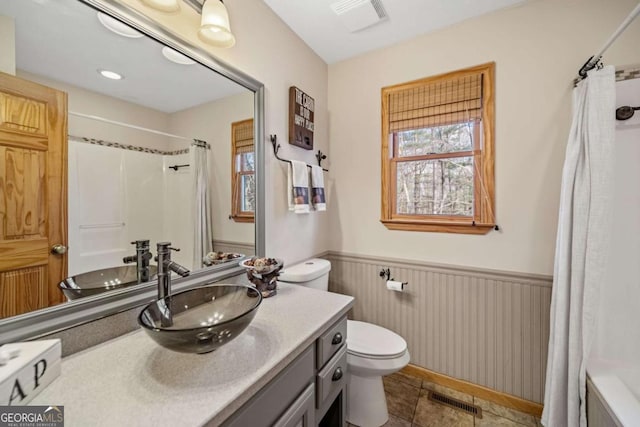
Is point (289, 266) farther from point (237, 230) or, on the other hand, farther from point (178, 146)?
point (178, 146)

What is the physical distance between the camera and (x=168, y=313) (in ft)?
2.97

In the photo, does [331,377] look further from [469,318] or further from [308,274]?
[469,318]

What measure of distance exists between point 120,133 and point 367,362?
154 centimetres

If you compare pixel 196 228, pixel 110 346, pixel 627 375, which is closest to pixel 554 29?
pixel 627 375

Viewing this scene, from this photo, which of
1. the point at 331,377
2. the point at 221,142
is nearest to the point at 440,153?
the point at 221,142

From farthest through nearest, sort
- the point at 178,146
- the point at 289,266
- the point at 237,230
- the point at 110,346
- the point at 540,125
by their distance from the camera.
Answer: the point at 289,266 < the point at 540,125 < the point at 237,230 < the point at 178,146 < the point at 110,346

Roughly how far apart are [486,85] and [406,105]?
1.61 ft

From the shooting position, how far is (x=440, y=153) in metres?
Answer: 1.79

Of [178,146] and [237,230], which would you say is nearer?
[178,146]

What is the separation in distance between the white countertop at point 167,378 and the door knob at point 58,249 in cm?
31

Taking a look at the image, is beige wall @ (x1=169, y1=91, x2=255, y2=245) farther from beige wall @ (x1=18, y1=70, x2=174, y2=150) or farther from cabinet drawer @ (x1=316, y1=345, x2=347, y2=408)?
cabinet drawer @ (x1=316, y1=345, x2=347, y2=408)

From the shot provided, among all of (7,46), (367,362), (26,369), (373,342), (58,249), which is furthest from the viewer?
(373,342)

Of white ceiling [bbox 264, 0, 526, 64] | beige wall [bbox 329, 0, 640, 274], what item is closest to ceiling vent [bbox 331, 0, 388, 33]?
white ceiling [bbox 264, 0, 526, 64]

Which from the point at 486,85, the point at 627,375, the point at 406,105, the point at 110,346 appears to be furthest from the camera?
the point at 406,105
